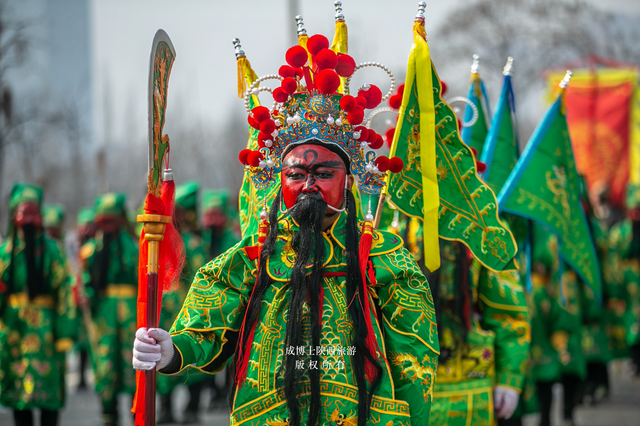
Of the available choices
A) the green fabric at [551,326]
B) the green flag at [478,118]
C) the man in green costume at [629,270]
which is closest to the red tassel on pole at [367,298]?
the green flag at [478,118]

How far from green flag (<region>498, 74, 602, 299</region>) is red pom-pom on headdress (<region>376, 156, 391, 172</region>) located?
5.08ft

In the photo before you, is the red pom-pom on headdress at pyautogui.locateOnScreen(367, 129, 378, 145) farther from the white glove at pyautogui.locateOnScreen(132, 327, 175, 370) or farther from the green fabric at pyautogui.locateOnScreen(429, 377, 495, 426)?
the green fabric at pyautogui.locateOnScreen(429, 377, 495, 426)

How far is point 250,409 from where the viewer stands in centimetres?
282

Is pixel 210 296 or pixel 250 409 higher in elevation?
pixel 210 296

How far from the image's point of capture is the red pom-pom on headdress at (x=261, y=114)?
120 inches

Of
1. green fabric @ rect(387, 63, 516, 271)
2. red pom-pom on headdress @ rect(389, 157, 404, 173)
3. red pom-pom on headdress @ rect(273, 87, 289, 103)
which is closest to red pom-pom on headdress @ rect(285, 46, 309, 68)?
red pom-pom on headdress @ rect(273, 87, 289, 103)

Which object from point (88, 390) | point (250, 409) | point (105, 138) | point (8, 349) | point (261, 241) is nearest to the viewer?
point (250, 409)

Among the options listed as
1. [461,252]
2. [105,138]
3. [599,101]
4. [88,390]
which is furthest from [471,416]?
[105,138]

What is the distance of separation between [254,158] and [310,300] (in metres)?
0.69

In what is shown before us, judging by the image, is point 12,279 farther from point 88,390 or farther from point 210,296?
point 88,390

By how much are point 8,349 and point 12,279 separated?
61cm

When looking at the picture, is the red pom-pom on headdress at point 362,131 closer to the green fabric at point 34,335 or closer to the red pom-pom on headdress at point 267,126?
the red pom-pom on headdress at point 267,126

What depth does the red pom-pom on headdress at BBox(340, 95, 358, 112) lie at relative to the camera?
301 centimetres

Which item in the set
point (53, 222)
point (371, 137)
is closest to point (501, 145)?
point (371, 137)
